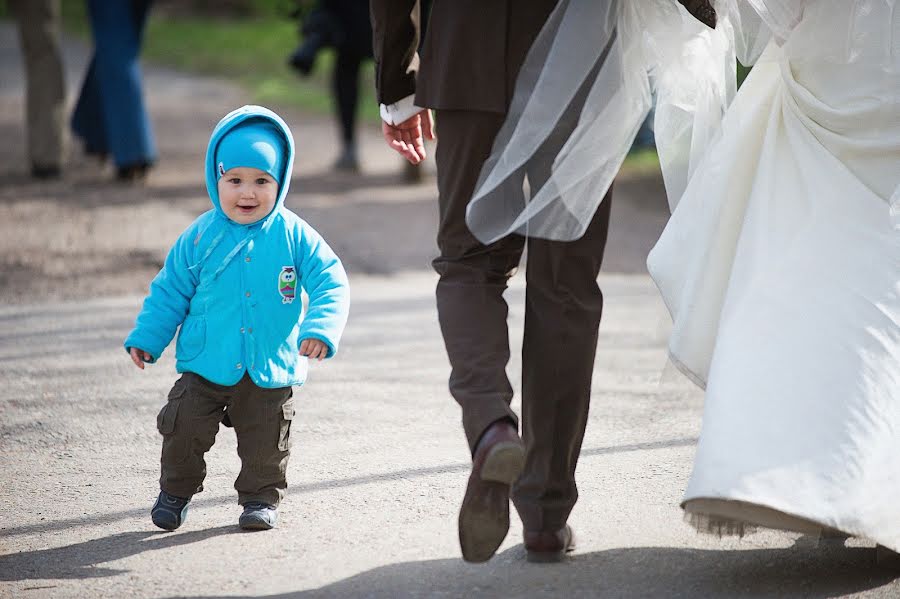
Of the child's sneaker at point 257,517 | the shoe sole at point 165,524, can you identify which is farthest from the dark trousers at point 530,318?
the shoe sole at point 165,524

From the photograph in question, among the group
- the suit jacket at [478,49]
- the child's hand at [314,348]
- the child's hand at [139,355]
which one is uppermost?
the suit jacket at [478,49]

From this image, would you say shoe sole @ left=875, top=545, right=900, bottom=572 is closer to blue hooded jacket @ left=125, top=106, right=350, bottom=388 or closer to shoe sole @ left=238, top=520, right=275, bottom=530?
blue hooded jacket @ left=125, top=106, right=350, bottom=388

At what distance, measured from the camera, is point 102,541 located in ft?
11.0

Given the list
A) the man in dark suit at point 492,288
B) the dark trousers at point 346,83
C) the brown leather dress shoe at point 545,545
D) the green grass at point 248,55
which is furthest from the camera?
the green grass at point 248,55

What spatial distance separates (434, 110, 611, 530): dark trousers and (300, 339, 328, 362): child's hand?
0.35m

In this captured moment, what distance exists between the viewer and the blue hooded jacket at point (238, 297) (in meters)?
3.36

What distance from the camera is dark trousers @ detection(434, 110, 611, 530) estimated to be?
3049mm

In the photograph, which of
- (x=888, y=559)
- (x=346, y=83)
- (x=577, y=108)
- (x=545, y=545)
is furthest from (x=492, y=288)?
(x=346, y=83)

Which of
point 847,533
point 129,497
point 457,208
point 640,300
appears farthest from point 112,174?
point 847,533

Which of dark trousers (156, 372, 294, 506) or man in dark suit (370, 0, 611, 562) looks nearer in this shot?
man in dark suit (370, 0, 611, 562)

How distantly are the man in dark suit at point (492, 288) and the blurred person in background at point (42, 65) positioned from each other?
6789mm

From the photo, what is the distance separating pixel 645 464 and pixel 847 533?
123 cm

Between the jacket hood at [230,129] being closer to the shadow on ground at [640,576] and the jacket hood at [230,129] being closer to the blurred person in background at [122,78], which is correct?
the shadow on ground at [640,576]

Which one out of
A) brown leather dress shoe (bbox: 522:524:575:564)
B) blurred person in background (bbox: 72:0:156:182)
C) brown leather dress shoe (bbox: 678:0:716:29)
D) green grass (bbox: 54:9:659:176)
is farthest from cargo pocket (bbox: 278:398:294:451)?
green grass (bbox: 54:9:659:176)
